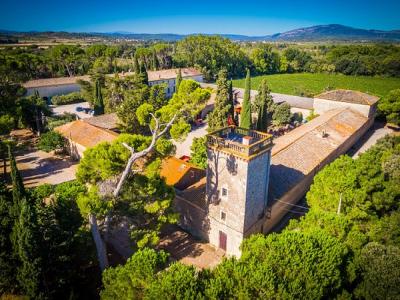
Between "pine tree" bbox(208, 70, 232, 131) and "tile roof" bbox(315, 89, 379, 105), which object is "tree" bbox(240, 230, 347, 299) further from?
"tile roof" bbox(315, 89, 379, 105)

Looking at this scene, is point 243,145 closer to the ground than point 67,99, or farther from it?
farther from it

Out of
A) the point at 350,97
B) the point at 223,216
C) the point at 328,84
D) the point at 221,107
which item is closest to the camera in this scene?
the point at 223,216

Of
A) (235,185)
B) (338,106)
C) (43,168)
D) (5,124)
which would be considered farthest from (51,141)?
(338,106)

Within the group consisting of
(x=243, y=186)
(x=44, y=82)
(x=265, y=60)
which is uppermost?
(x=265, y=60)

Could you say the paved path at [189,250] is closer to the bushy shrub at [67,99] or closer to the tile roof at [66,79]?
the bushy shrub at [67,99]

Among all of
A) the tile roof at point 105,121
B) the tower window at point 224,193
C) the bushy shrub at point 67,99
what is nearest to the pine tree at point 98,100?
the tile roof at point 105,121

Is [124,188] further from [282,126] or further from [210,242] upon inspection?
[282,126]

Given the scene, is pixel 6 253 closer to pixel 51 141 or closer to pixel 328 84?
pixel 51 141
